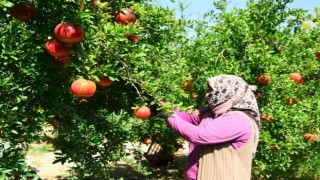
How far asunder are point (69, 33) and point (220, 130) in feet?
3.80

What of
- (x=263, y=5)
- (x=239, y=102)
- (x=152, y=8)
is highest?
(x=263, y=5)

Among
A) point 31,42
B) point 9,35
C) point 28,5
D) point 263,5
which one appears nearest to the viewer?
point 28,5

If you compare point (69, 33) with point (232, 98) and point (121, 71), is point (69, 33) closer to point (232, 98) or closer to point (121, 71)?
point (121, 71)

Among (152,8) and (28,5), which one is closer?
(28,5)

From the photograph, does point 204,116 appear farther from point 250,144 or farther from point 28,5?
point 28,5

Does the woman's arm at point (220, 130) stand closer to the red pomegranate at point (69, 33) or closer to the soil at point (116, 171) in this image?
the red pomegranate at point (69, 33)

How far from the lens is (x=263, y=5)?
4.45 m

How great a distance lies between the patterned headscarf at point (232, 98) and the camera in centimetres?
239

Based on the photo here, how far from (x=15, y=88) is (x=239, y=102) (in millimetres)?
1489

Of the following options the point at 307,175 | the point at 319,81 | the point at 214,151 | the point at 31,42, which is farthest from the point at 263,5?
the point at 307,175

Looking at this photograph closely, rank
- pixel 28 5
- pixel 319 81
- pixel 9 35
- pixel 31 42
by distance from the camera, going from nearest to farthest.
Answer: pixel 28 5 → pixel 31 42 → pixel 9 35 → pixel 319 81

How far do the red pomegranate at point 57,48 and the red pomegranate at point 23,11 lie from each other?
0.46m

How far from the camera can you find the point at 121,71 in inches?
83.7

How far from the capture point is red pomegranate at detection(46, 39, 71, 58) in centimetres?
177
